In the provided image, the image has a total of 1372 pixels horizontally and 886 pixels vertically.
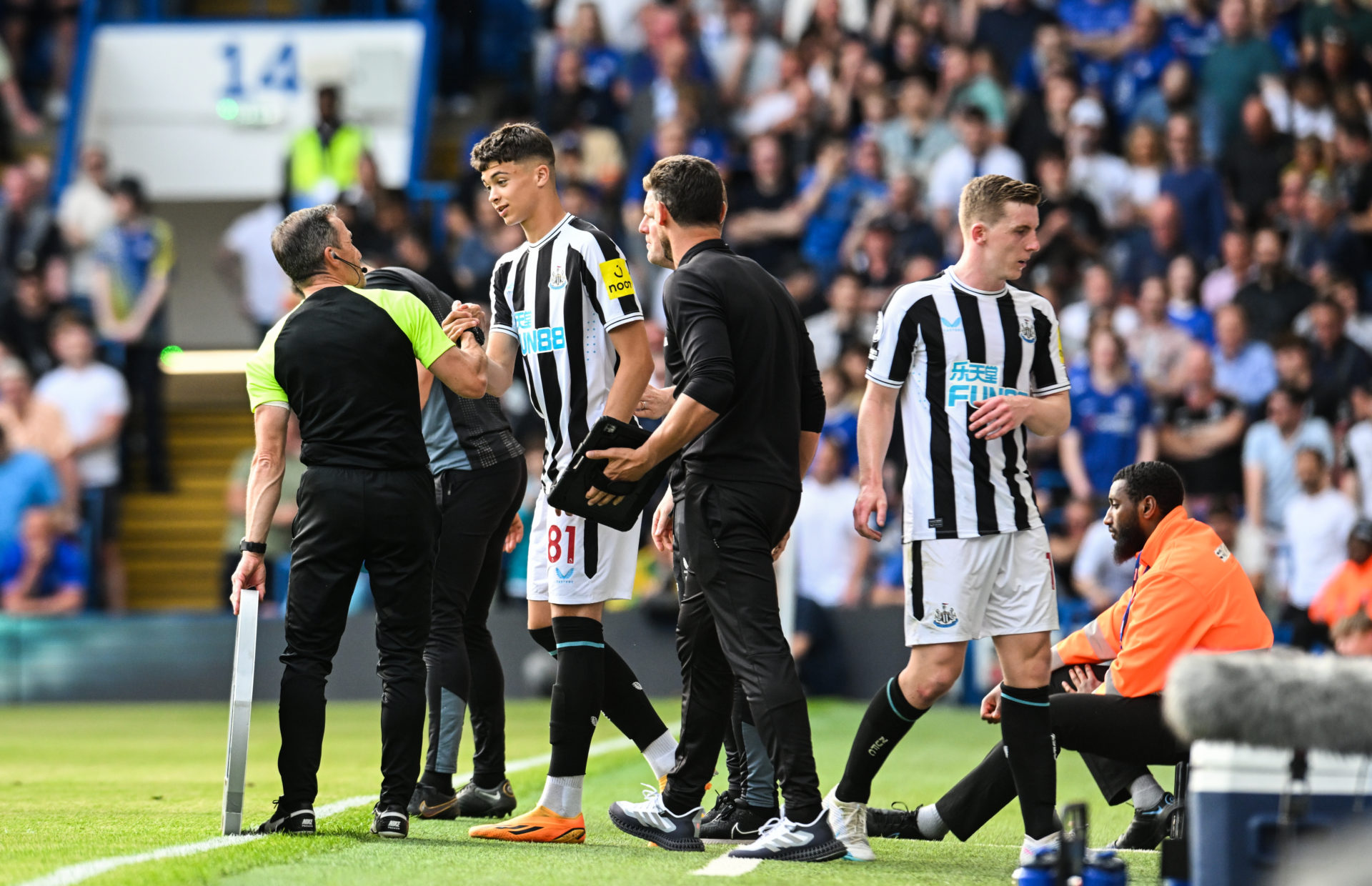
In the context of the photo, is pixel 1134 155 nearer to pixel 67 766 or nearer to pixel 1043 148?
pixel 1043 148

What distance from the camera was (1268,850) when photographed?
12.4ft

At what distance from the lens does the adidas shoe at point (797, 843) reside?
5258 millimetres

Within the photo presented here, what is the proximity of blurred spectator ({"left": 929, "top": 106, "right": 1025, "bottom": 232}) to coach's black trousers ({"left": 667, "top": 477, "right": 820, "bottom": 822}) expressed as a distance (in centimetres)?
937

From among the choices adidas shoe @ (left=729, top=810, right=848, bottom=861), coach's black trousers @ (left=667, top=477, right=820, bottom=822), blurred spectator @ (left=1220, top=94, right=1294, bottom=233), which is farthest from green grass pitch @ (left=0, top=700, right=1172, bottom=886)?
blurred spectator @ (left=1220, top=94, right=1294, bottom=233)

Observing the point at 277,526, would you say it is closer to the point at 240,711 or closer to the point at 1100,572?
the point at 1100,572

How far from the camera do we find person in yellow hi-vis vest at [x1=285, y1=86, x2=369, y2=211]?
16656 millimetres

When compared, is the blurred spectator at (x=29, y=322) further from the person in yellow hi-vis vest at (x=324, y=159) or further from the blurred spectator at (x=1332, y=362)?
the blurred spectator at (x=1332, y=362)

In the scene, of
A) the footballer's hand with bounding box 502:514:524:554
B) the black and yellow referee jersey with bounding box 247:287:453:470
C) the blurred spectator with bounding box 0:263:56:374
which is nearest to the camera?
the black and yellow referee jersey with bounding box 247:287:453:470

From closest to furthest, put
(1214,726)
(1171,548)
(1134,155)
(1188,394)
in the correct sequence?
(1214,726), (1171,548), (1188,394), (1134,155)

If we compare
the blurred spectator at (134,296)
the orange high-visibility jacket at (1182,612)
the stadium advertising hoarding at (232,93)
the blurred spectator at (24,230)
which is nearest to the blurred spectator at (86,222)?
the blurred spectator at (24,230)

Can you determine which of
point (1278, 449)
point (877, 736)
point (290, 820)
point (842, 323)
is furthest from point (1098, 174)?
point (290, 820)

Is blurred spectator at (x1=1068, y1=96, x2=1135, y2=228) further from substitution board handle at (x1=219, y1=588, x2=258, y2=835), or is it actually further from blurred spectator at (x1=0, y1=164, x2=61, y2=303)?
substitution board handle at (x1=219, y1=588, x2=258, y2=835)

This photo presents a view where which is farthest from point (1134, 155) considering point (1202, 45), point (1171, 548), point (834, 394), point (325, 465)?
point (325, 465)

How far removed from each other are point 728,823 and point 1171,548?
190 centimetres
